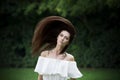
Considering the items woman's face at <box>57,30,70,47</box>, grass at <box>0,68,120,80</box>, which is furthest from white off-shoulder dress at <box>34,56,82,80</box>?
grass at <box>0,68,120,80</box>

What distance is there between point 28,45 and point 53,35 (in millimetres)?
18800

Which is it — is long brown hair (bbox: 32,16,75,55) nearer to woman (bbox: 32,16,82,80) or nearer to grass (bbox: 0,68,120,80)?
woman (bbox: 32,16,82,80)

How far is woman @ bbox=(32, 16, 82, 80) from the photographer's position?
3385 mm

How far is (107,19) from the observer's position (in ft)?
70.7

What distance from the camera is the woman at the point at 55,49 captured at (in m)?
3.38

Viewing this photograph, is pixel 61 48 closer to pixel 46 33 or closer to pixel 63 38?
pixel 63 38

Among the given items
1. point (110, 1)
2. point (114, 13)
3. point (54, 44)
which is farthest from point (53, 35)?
point (114, 13)

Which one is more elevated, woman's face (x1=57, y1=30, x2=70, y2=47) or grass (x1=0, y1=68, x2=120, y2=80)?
woman's face (x1=57, y1=30, x2=70, y2=47)

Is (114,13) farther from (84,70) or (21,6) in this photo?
(21,6)

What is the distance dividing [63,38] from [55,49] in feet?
0.36

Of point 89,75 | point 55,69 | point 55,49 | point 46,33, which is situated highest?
point 46,33

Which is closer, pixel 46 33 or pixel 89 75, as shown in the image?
pixel 46 33

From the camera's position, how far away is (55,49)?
3418 millimetres

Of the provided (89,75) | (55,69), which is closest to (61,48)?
(55,69)
